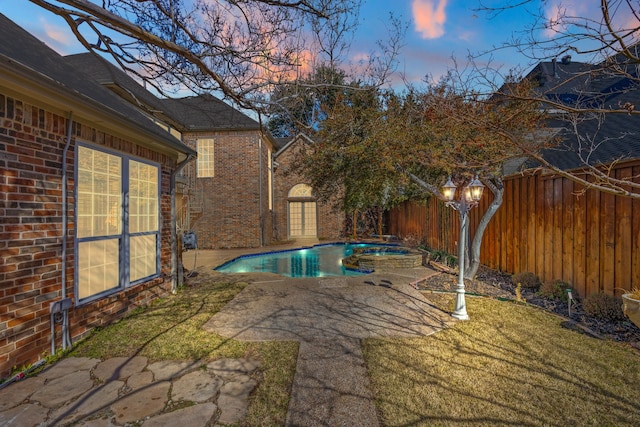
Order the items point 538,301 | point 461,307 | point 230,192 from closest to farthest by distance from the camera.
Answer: point 461,307 < point 538,301 < point 230,192

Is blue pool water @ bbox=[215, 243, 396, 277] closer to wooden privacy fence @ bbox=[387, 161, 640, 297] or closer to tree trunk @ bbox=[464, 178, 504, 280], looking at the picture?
tree trunk @ bbox=[464, 178, 504, 280]

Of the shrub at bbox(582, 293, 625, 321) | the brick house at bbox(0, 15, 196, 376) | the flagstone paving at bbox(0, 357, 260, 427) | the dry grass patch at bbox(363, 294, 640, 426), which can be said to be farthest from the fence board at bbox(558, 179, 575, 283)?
the brick house at bbox(0, 15, 196, 376)

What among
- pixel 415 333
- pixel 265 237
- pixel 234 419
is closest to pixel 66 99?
pixel 234 419

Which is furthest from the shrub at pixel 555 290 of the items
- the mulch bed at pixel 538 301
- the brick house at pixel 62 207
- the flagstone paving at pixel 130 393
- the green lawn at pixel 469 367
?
the brick house at pixel 62 207

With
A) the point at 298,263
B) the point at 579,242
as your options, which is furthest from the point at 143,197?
the point at 298,263

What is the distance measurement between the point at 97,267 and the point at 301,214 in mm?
14675

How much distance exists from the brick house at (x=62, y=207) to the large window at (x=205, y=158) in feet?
33.2

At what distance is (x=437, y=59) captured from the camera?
6.64 metres

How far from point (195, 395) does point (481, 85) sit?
5017mm

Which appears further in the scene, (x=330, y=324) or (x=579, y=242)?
(x=579, y=242)

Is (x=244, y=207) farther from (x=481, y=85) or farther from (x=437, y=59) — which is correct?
(x=481, y=85)

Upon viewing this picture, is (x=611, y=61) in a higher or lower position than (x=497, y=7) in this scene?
lower

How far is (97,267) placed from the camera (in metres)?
4.56

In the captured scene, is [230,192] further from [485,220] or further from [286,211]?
[485,220]
